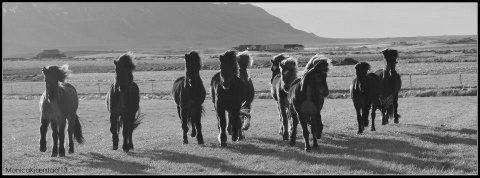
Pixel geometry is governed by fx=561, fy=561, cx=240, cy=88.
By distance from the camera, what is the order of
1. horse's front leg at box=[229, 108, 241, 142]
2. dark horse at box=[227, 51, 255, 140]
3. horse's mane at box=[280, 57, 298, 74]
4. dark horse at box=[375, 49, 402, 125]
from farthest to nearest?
dark horse at box=[375, 49, 402, 125] → dark horse at box=[227, 51, 255, 140] → horse's mane at box=[280, 57, 298, 74] → horse's front leg at box=[229, 108, 241, 142]

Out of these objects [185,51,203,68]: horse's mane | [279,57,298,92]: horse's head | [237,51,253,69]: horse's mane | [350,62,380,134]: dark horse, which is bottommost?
[350,62,380,134]: dark horse

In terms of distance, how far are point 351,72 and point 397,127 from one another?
33.6 m

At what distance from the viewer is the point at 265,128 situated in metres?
18.3

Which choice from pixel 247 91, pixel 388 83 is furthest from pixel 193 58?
pixel 388 83

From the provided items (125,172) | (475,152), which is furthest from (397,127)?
(125,172)

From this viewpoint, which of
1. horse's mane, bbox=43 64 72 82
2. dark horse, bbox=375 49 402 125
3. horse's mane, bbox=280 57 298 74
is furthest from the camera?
dark horse, bbox=375 49 402 125

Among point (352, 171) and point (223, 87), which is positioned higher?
point (223, 87)

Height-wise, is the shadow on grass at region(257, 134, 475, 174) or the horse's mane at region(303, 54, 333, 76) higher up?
the horse's mane at region(303, 54, 333, 76)

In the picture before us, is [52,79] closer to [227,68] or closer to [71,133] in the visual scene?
[71,133]

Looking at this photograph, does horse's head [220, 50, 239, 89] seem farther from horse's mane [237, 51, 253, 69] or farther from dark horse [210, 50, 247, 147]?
horse's mane [237, 51, 253, 69]

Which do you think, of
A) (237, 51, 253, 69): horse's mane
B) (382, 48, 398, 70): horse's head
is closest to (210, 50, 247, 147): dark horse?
(237, 51, 253, 69): horse's mane

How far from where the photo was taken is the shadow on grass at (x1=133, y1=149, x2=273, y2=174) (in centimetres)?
1072

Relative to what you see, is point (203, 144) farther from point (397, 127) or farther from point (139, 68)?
point (139, 68)

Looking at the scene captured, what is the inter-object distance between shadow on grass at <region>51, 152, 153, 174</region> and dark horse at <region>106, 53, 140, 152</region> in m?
0.91
